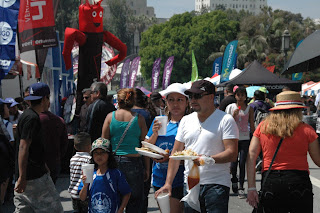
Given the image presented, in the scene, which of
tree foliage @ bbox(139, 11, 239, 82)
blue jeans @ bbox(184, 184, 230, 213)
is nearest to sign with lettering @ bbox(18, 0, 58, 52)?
blue jeans @ bbox(184, 184, 230, 213)

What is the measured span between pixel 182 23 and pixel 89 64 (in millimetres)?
60805

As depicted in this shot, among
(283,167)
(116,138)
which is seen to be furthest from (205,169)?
(116,138)

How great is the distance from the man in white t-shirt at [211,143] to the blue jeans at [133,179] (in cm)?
119

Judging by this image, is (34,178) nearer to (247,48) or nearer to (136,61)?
(136,61)

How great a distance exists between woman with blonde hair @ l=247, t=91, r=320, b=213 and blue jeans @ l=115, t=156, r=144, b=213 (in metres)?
1.66

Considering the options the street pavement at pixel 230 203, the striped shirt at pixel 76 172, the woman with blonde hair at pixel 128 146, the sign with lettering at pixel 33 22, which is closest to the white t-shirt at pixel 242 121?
the street pavement at pixel 230 203

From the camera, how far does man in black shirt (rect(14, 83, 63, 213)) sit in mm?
5191

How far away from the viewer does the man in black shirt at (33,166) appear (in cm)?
519

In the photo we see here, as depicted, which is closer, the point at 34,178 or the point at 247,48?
the point at 34,178

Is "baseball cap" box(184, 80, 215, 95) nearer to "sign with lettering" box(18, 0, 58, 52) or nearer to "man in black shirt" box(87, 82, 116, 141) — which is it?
"man in black shirt" box(87, 82, 116, 141)

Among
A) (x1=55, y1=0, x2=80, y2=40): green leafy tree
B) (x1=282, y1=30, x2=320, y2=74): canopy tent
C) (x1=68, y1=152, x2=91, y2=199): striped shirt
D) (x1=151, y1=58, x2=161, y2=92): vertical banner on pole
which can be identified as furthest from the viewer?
(x1=55, y1=0, x2=80, y2=40): green leafy tree

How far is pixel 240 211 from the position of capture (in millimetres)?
7961

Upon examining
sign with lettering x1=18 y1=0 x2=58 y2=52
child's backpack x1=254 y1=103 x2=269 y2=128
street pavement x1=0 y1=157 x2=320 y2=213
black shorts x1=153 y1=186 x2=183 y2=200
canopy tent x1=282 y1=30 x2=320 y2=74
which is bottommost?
street pavement x1=0 y1=157 x2=320 y2=213

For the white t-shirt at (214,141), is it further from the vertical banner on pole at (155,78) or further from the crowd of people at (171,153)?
the vertical banner on pole at (155,78)
